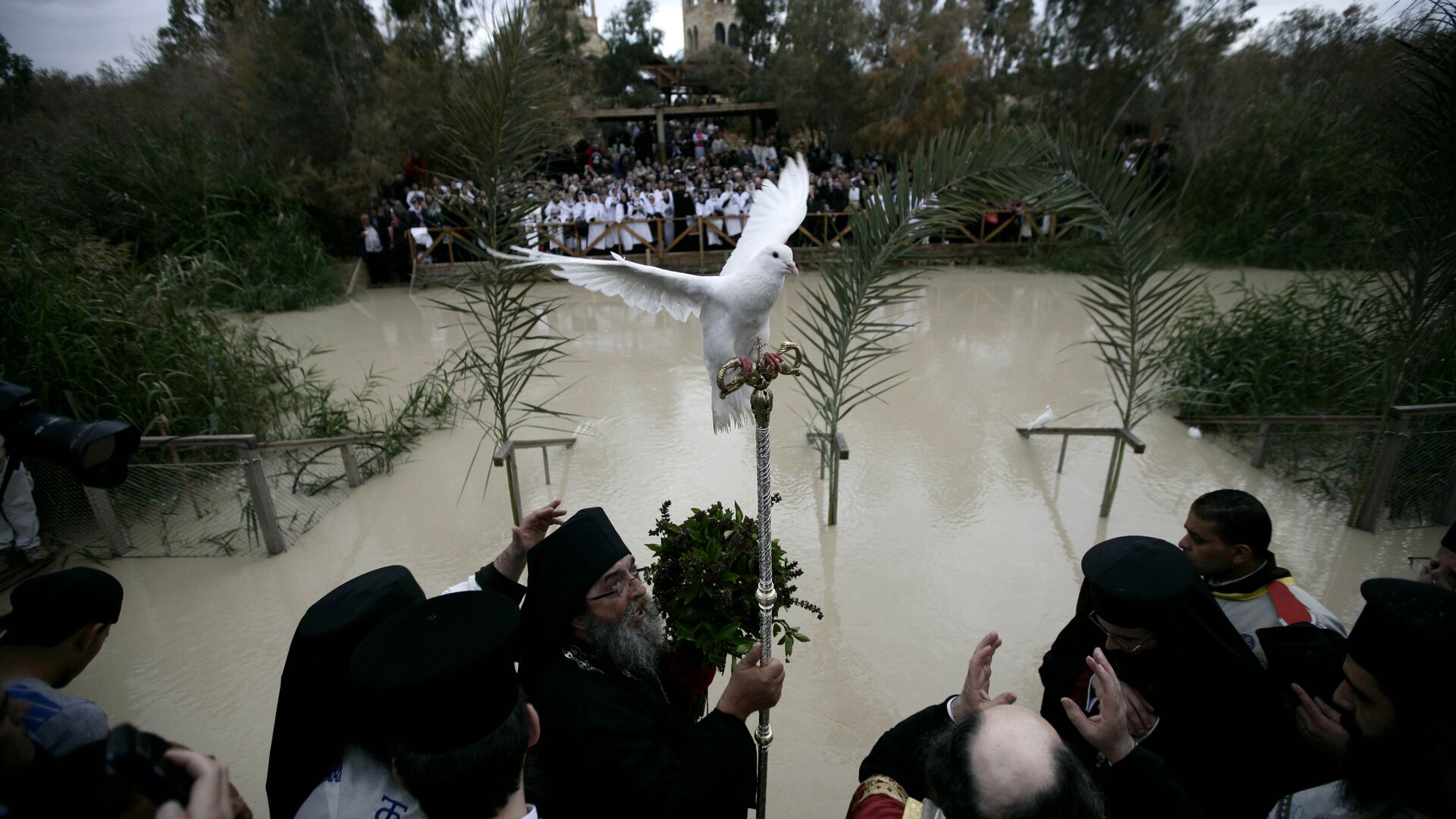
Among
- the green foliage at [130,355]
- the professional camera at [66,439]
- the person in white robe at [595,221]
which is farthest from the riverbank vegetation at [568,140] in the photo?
the professional camera at [66,439]

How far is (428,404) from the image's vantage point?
6.27 meters

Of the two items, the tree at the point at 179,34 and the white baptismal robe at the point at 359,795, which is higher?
the tree at the point at 179,34

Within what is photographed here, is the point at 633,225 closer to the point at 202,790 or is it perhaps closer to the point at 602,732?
the point at 602,732

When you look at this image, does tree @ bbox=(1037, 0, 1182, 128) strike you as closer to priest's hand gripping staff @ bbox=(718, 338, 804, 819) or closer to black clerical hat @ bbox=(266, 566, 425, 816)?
priest's hand gripping staff @ bbox=(718, 338, 804, 819)

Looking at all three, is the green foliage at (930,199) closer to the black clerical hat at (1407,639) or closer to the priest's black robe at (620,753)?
the priest's black robe at (620,753)

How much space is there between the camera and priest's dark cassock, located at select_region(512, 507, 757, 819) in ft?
5.24

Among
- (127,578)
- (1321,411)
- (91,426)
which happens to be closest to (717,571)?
(91,426)

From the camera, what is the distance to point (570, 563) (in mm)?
1836

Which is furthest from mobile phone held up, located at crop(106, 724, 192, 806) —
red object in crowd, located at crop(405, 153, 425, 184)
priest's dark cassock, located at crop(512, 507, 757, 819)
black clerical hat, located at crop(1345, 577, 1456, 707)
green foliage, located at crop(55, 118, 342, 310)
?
red object in crowd, located at crop(405, 153, 425, 184)

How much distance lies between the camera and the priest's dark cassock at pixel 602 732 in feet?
5.24

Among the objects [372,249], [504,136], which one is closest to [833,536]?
[504,136]

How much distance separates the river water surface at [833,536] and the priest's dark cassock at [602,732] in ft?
0.31

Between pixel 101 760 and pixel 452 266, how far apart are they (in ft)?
37.6

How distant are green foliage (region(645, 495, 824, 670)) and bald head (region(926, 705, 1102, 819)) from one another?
654mm
